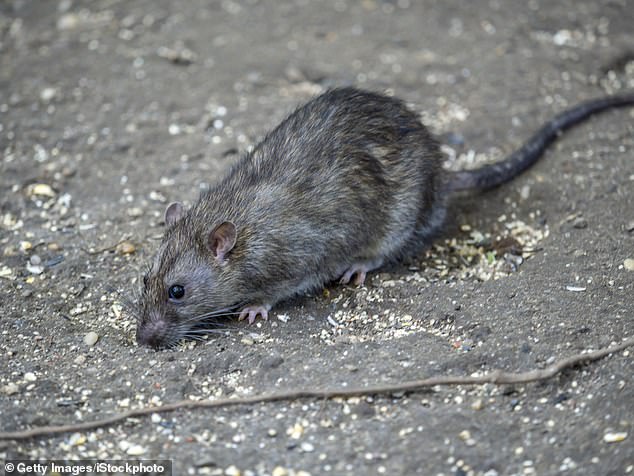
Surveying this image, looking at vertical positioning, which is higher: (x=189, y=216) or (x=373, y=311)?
(x=189, y=216)

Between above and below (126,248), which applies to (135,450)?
above

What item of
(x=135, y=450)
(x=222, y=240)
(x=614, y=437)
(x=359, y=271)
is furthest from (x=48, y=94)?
(x=614, y=437)

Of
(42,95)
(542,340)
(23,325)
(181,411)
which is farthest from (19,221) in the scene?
(542,340)

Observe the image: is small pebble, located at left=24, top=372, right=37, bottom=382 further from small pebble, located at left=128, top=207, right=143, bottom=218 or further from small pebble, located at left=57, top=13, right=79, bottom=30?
small pebble, located at left=57, top=13, right=79, bottom=30

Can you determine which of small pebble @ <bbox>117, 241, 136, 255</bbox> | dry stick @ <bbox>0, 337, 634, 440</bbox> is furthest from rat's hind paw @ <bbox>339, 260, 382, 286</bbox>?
small pebble @ <bbox>117, 241, 136, 255</bbox>

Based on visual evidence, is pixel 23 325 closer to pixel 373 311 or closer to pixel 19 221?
pixel 19 221

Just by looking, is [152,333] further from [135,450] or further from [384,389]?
[384,389]

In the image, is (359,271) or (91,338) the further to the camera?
(359,271)
